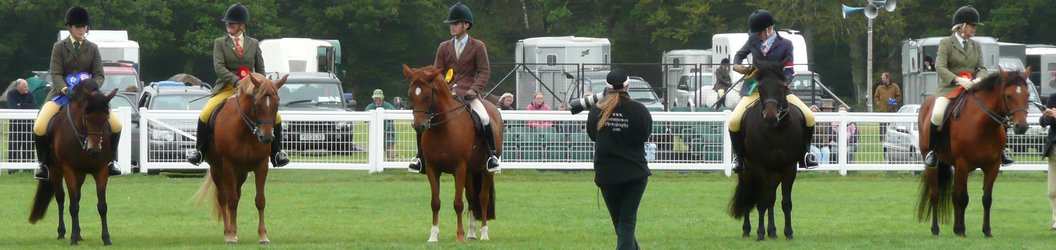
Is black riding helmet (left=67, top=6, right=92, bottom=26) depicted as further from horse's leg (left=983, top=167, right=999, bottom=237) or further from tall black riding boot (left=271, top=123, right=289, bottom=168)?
horse's leg (left=983, top=167, right=999, bottom=237)

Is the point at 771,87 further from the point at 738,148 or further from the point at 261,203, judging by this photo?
the point at 261,203

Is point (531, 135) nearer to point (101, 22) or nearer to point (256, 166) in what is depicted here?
point (256, 166)

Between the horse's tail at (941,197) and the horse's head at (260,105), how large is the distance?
6.26 metres

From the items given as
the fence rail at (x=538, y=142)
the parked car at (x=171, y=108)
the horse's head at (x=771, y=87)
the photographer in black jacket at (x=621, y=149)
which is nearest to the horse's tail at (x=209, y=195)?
the photographer in black jacket at (x=621, y=149)

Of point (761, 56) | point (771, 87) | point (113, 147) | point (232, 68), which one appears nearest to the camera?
point (771, 87)

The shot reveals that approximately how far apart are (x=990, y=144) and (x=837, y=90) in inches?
1905

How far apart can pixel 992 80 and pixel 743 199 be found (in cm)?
248

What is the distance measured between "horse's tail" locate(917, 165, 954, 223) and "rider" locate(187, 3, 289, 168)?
6.10 m

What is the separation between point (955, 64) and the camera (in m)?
15.7

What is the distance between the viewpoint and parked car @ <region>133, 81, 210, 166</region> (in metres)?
24.8

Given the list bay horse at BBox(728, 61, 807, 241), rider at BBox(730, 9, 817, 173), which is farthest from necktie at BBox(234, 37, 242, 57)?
bay horse at BBox(728, 61, 807, 241)

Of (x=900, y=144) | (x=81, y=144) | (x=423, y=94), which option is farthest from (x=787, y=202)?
(x=900, y=144)

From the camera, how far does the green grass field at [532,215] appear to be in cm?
1438

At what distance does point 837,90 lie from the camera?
205 ft
